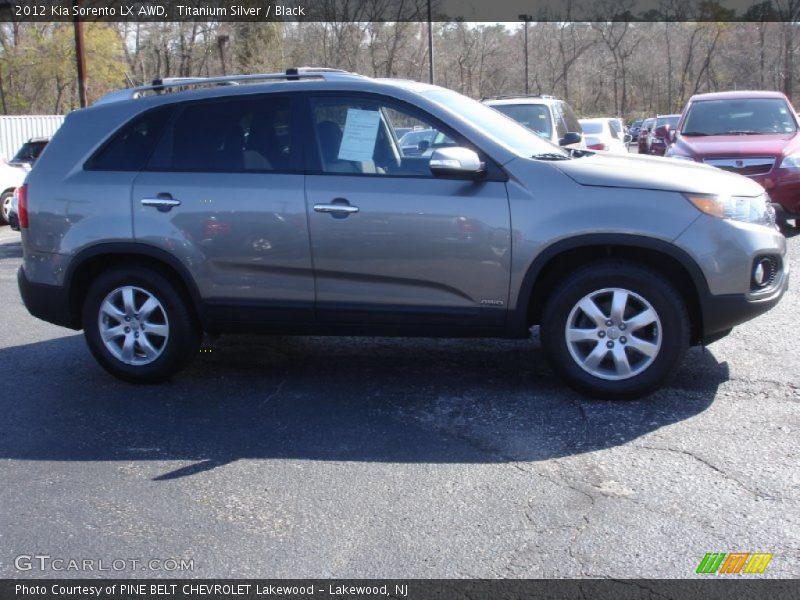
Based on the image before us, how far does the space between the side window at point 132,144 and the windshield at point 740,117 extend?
8.78m

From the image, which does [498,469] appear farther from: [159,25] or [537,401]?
[159,25]

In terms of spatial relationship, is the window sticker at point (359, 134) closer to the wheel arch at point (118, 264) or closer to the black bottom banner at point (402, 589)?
the wheel arch at point (118, 264)

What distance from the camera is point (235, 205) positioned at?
550 cm

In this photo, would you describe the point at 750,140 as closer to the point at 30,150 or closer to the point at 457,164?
the point at 457,164

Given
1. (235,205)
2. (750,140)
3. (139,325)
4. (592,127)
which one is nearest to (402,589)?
(235,205)

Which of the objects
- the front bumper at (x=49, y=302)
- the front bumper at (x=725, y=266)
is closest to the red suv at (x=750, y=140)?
the front bumper at (x=725, y=266)

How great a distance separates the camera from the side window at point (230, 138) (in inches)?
220

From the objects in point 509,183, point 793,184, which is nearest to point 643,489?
point 509,183

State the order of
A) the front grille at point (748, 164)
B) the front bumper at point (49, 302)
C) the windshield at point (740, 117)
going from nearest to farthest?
the front bumper at point (49, 302)
the front grille at point (748, 164)
the windshield at point (740, 117)

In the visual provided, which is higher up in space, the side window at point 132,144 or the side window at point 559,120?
the side window at point 559,120

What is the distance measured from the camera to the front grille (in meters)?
11.2

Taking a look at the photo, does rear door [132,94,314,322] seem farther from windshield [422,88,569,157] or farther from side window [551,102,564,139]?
side window [551,102,564,139]

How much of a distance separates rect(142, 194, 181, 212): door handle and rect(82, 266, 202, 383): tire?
44cm

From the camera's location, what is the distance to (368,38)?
1797 inches
